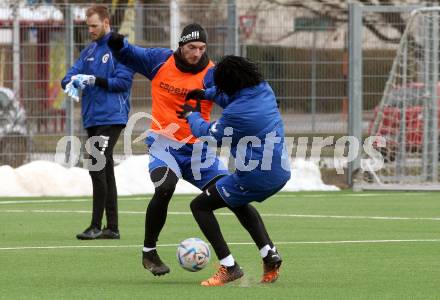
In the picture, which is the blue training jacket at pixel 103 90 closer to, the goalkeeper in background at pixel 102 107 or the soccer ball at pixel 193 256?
the goalkeeper in background at pixel 102 107

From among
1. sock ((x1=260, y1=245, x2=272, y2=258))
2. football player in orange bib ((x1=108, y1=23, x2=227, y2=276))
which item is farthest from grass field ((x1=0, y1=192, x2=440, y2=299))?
football player in orange bib ((x1=108, y1=23, x2=227, y2=276))

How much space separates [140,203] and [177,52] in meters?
7.29

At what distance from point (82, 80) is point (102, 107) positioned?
2.21 feet

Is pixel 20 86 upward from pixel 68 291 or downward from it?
upward

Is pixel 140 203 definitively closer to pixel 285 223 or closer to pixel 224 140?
pixel 285 223

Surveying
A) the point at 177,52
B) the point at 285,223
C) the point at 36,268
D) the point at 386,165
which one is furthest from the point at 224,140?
the point at 386,165

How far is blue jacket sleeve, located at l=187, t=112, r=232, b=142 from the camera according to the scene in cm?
990

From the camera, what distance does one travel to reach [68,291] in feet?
31.8

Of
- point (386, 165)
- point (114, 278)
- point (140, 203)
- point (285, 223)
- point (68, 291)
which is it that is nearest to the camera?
point (68, 291)

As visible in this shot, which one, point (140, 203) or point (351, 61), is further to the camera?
point (351, 61)

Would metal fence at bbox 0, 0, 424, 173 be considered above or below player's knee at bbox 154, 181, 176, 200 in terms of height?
above

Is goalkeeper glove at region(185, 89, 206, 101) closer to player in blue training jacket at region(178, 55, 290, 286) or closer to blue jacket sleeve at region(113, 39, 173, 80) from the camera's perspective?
player in blue training jacket at region(178, 55, 290, 286)

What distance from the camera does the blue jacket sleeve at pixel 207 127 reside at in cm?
990

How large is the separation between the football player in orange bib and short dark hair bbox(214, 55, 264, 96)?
0.85 meters
